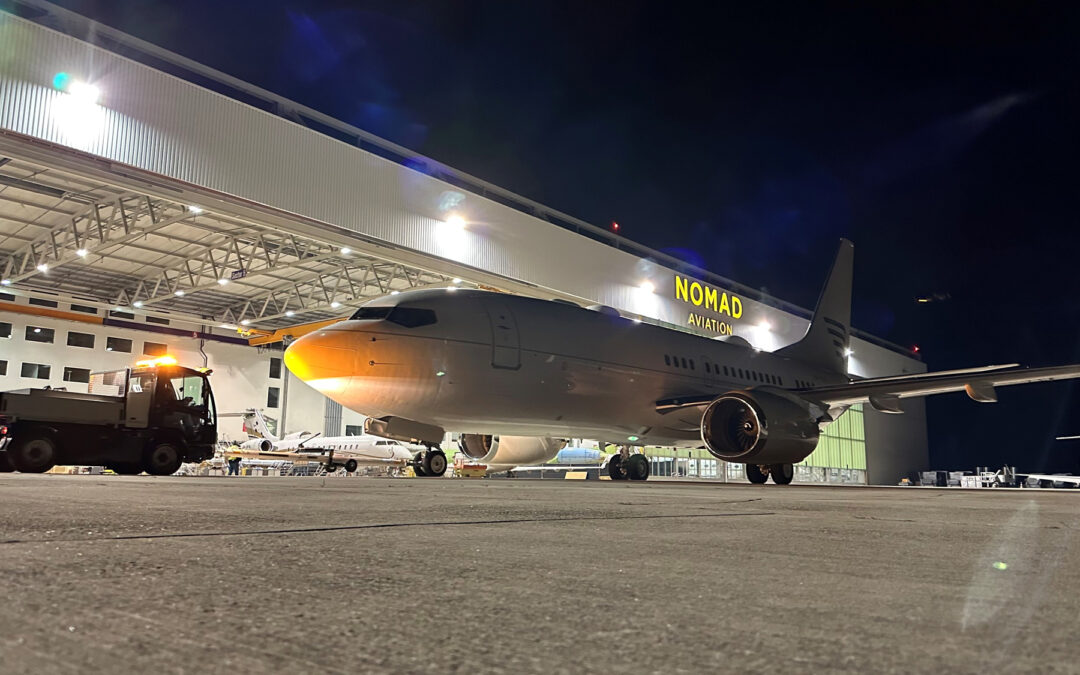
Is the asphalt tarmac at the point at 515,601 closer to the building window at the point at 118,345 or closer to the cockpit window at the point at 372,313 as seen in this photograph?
the cockpit window at the point at 372,313

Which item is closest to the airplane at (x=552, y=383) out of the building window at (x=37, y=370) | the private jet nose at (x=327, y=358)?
the private jet nose at (x=327, y=358)

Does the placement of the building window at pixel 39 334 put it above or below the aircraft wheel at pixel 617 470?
above

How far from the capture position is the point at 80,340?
3127 centimetres

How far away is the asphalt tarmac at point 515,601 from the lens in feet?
2.41

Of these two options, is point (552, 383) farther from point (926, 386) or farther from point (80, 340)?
point (80, 340)

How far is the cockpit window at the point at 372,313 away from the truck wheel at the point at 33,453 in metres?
4.73

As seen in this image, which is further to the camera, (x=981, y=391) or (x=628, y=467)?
(x=628, y=467)

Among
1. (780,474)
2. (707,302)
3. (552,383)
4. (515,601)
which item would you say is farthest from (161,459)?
(707,302)

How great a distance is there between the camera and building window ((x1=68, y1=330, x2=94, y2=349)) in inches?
1221

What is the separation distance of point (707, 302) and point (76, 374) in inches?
1119

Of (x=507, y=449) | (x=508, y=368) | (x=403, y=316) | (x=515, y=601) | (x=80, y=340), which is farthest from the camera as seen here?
(x=80, y=340)

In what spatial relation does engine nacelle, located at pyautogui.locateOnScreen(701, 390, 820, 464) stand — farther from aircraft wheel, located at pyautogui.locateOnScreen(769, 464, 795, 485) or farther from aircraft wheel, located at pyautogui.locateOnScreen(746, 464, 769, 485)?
aircraft wheel, located at pyautogui.locateOnScreen(746, 464, 769, 485)

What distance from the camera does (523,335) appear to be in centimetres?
1037

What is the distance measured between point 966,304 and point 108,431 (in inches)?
2338
